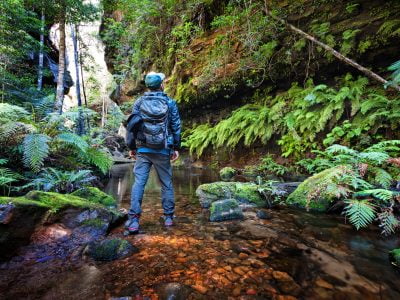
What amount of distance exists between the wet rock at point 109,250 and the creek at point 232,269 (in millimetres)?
83

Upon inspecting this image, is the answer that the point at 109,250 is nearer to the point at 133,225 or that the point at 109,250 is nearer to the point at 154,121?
the point at 133,225

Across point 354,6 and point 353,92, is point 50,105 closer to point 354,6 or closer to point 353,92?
point 353,92

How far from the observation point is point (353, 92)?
6.03 m

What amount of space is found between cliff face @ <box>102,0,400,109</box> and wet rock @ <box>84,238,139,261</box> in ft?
21.8

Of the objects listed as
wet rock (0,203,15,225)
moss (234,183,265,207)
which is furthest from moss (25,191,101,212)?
moss (234,183,265,207)

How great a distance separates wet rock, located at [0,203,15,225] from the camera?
2.05 metres

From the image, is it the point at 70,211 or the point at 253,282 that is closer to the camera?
the point at 253,282

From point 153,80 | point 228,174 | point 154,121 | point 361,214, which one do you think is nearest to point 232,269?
point 361,214

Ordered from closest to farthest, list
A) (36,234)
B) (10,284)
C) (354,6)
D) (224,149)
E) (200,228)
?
Answer: (10,284)
(36,234)
(200,228)
(354,6)
(224,149)

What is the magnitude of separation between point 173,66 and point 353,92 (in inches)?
367

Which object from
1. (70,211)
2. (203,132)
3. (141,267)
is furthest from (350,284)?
(203,132)

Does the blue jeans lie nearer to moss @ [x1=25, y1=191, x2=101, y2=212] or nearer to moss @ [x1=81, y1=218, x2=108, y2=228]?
moss @ [x1=81, y1=218, x2=108, y2=228]

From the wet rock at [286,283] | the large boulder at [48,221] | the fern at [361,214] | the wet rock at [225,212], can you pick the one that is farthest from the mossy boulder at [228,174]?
the wet rock at [286,283]

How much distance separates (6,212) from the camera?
2.09m
